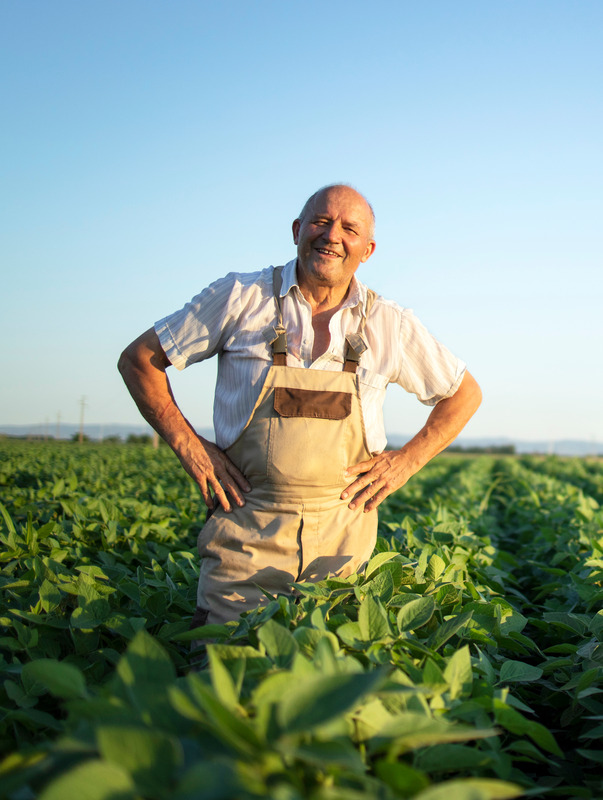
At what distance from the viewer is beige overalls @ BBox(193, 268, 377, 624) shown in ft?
8.93

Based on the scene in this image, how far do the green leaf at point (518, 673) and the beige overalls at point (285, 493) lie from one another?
863mm

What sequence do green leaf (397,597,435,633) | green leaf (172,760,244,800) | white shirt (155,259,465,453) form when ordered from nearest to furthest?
green leaf (172,760,244,800)
green leaf (397,597,435,633)
white shirt (155,259,465,453)

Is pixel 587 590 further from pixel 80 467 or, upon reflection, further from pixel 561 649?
pixel 80 467

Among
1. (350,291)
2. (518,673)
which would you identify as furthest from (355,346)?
(518,673)

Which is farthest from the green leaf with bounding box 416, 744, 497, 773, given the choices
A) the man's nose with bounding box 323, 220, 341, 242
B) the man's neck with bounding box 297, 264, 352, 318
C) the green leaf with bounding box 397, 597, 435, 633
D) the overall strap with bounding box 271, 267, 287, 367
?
the man's nose with bounding box 323, 220, 341, 242

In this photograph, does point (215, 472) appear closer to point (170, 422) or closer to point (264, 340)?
point (170, 422)

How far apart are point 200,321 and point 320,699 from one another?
198 centimetres

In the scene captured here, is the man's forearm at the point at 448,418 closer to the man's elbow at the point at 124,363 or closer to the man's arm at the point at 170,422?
the man's arm at the point at 170,422

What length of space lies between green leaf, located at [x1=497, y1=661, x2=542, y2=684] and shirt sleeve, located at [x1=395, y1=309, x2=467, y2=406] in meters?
1.33

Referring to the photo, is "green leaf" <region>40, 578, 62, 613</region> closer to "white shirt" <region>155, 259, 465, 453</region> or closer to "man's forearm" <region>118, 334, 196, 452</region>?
"man's forearm" <region>118, 334, 196, 452</region>

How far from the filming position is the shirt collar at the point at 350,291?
113 inches

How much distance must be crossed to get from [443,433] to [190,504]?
364 cm

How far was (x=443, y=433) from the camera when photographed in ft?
10.3

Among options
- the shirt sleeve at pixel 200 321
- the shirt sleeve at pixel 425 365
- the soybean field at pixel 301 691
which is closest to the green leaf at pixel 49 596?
the soybean field at pixel 301 691
